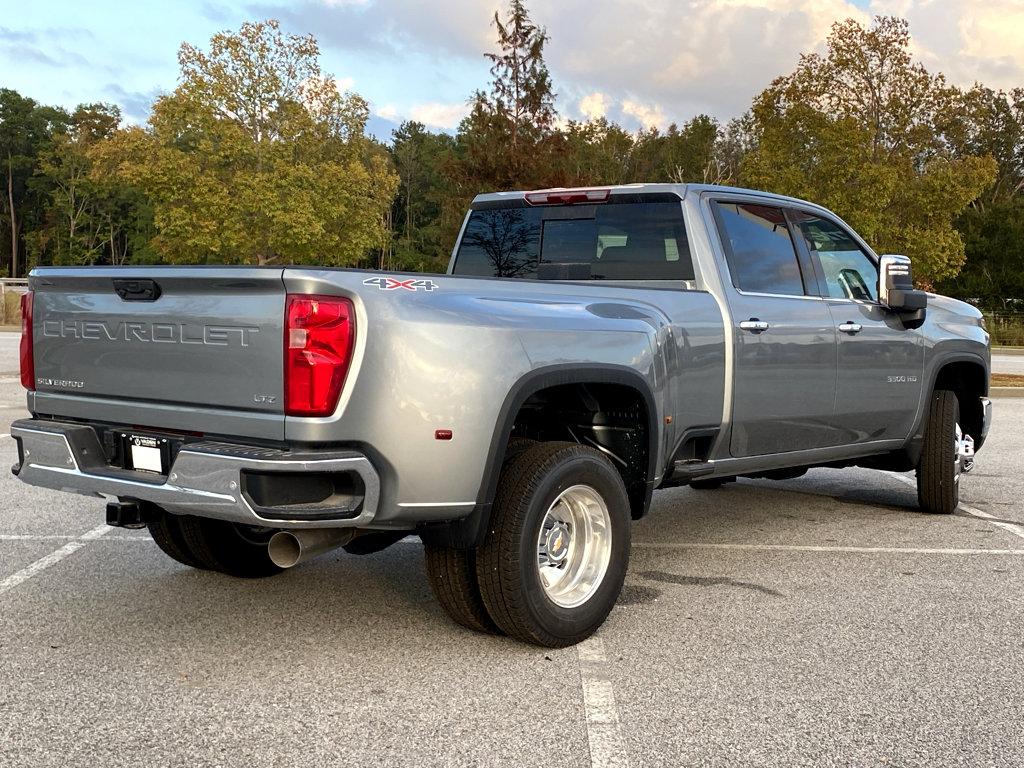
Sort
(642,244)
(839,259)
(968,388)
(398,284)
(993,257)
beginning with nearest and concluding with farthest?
(398,284) → (642,244) → (839,259) → (968,388) → (993,257)

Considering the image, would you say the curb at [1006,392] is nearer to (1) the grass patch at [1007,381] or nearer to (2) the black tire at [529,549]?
(1) the grass patch at [1007,381]

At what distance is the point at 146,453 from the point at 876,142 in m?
38.0

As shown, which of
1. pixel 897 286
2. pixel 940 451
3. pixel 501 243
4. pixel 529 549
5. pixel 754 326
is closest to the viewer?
pixel 529 549

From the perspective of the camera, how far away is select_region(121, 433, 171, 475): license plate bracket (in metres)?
4.12

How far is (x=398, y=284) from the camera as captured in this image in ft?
12.7

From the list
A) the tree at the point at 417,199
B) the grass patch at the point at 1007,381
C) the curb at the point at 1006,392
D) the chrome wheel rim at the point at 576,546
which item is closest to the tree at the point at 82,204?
the tree at the point at 417,199

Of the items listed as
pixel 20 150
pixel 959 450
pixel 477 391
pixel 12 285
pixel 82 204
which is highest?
pixel 20 150

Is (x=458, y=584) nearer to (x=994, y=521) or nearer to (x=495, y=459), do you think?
(x=495, y=459)

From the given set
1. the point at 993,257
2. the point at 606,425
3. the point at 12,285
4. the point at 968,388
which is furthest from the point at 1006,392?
the point at 993,257

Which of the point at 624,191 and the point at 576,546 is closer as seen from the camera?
the point at 576,546

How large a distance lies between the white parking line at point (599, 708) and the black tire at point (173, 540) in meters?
2.08

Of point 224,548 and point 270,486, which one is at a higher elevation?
point 270,486

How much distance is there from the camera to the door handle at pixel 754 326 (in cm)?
554

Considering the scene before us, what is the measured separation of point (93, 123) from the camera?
81.1m
